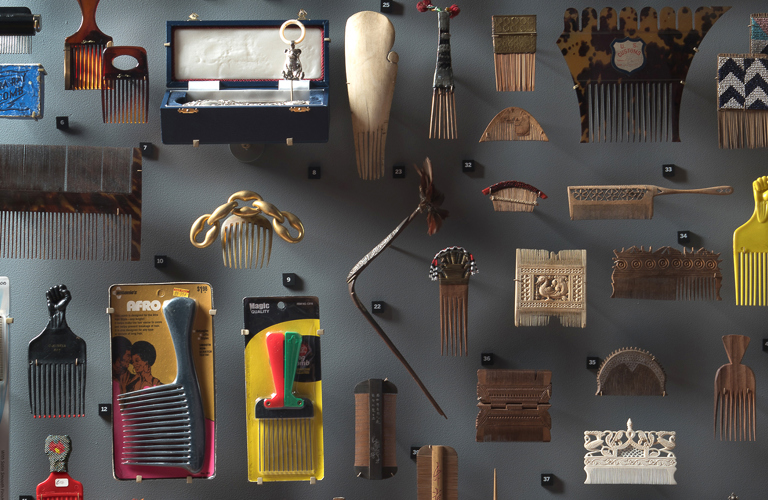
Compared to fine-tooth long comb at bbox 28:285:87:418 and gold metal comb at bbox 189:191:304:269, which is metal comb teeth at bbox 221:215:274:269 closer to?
gold metal comb at bbox 189:191:304:269

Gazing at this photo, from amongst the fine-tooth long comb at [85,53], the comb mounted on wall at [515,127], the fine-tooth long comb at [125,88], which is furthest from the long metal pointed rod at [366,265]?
the fine-tooth long comb at [85,53]

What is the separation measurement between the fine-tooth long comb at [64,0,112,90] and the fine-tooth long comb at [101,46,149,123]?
0.26 feet

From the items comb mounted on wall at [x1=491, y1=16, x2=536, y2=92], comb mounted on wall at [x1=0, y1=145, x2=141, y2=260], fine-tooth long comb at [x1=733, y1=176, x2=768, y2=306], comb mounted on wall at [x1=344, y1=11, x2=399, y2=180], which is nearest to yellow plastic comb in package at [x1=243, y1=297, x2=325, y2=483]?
comb mounted on wall at [x1=0, y1=145, x2=141, y2=260]

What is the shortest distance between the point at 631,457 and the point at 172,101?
3.16 meters

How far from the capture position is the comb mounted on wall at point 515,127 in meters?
3.79

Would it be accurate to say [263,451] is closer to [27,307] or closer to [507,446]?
[507,446]

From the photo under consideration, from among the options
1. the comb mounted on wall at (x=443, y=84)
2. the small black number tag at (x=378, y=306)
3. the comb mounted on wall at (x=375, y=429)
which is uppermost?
the comb mounted on wall at (x=443, y=84)

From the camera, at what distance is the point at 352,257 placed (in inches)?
152

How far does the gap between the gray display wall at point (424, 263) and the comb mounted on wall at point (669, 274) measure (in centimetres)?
13

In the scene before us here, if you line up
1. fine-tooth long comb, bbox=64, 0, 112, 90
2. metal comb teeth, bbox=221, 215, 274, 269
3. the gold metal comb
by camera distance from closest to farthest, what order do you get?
the gold metal comb < metal comb teeth, bbox=221, 215, 274, 269 < fine-tooth long comb, bbox=64, 0, 112, 90

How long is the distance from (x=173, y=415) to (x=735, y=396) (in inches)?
124

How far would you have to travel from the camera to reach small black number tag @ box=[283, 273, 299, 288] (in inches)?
151

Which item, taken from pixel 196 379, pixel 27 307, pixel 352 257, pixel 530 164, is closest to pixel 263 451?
pixel 196 379

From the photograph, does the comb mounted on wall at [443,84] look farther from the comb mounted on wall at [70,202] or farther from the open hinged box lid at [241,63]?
the comb mounted on wall at [70,202]
